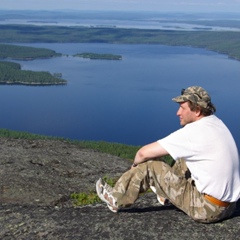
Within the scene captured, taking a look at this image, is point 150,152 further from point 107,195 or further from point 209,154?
point 107,195

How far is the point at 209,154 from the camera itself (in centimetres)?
543

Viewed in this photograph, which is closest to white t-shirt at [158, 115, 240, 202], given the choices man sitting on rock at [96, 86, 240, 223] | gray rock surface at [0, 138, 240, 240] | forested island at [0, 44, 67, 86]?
man sitting on rock at [96, 86, 240, 223]

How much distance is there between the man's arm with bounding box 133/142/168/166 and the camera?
541cm

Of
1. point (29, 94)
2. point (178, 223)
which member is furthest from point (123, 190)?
point (29, 94)

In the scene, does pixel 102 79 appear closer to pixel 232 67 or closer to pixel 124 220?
pixel 232 67

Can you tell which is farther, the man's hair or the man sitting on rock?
the man's hair

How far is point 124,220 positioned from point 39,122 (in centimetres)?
6001

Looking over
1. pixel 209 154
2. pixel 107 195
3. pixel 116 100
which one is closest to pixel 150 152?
pixel 209 154

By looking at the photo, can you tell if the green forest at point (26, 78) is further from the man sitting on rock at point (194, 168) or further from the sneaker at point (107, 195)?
the man sitting on rock at point (194, 168)

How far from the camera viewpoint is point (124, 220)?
620 centimetres

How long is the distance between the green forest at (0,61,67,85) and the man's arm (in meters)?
88.6

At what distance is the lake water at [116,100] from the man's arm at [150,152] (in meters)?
50.7

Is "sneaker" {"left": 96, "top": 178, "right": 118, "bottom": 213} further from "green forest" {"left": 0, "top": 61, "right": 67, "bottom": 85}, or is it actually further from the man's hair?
"green forest" {"left": 0, "top": 61, "right": 67, "bottom": 85}

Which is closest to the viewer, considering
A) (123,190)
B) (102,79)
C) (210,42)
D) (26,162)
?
(123,190)
